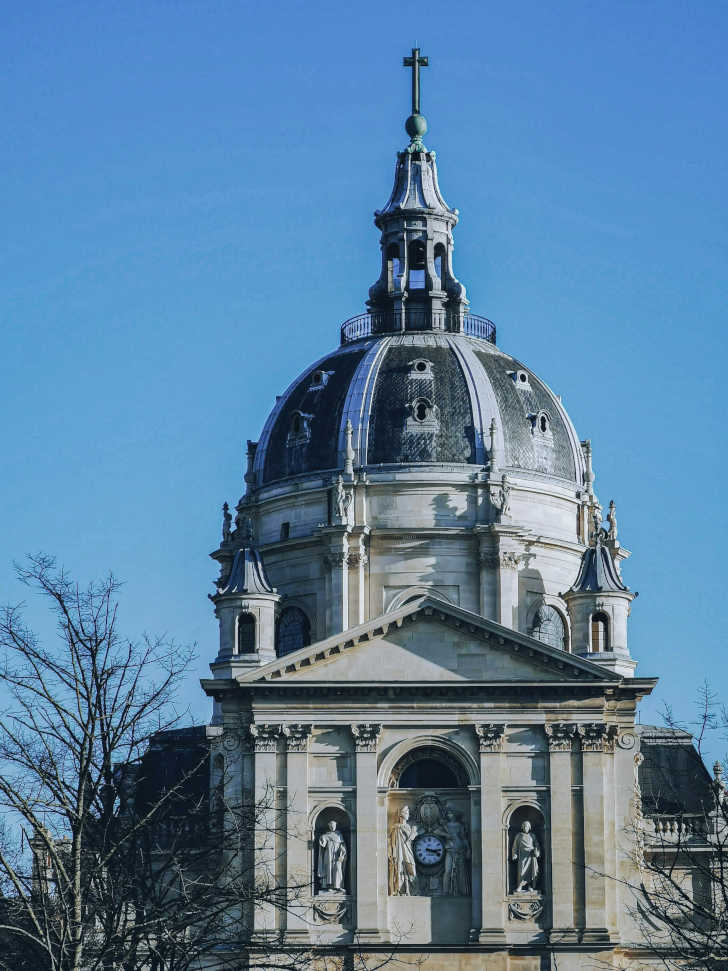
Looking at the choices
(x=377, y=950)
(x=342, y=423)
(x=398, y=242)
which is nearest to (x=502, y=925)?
(x=377, y=950)

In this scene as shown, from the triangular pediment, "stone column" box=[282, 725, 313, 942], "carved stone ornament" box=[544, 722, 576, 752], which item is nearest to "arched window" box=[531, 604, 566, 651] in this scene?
the triangular pediment

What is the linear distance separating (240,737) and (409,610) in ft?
23.5

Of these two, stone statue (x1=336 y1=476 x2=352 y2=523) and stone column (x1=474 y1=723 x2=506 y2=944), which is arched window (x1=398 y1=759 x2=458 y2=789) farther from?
stone statue (x1=336 y1=476 x2=352 y2=523)

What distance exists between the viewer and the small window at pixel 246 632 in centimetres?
8850

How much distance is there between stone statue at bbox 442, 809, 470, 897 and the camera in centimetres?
8138

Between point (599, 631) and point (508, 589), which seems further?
point (508, 589)

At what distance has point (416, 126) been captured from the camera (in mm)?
106625

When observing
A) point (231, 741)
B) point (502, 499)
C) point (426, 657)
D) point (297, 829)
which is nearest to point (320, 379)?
point (502, 499)

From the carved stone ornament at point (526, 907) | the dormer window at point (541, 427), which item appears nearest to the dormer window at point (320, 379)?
the dormer window at point (541, 427)

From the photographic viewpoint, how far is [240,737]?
275 feet

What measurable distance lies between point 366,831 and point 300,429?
2139 cm

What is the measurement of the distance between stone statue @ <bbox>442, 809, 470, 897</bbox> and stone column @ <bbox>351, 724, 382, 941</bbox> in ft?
7.71

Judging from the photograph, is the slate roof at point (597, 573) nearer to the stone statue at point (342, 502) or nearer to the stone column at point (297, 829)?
the stone statue at point (342, 502)

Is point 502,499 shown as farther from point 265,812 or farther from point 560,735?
point 265,812
